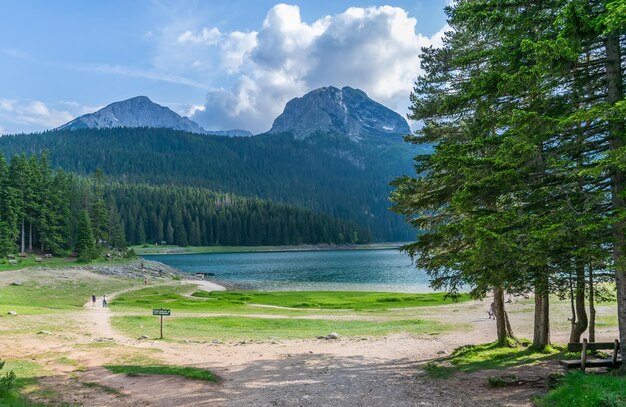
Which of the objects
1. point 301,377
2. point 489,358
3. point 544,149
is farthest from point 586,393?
point 301,377

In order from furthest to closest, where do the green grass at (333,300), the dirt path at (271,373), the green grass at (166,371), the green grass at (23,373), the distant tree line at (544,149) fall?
the green grass at (333,300), the green grass at (166,371), the dirt path at (271,373), the green grass at (23,373), the distant tree line at (544,149)

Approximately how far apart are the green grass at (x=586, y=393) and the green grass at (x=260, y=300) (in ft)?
121

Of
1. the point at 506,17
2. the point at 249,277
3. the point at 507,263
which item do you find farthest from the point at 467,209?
the point at 249,277

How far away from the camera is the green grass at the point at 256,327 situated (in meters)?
28.3

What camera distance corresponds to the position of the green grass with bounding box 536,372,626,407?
9312mm

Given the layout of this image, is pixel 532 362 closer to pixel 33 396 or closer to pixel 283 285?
pixel 33 396

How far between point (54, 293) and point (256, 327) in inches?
1361

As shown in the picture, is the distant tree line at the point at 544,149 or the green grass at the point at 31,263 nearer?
the distant tree line at the point at 544,149

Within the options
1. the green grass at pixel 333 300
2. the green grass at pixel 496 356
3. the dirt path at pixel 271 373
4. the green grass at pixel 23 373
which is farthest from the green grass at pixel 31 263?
the green grass at pixel 496 356

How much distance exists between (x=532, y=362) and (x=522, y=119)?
1031cm

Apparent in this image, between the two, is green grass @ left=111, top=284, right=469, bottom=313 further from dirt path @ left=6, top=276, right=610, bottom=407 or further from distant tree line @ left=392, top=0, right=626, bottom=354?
→ distant tree line @ left=392, top=0, right=626, bottom=354

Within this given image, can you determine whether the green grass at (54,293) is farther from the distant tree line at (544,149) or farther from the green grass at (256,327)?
the distant tree line at (544,149)

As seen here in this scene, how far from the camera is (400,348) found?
23625 millimetres

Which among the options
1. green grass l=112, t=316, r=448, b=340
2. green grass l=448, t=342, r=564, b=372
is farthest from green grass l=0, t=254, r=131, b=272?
green grass l=448, t=342, r=564, b=372
